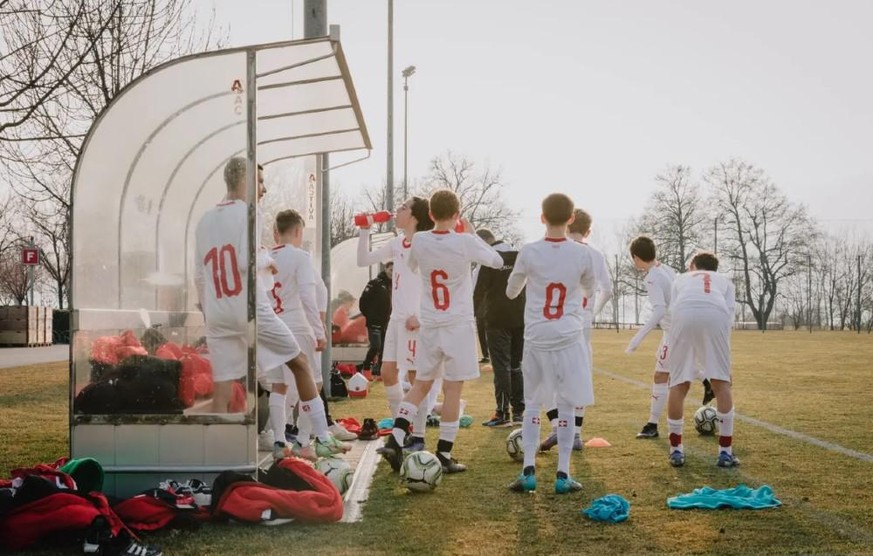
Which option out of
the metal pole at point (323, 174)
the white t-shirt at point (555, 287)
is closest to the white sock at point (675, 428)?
the white t-shirt at point (555, 287)

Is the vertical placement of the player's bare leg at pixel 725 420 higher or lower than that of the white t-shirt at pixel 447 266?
lower

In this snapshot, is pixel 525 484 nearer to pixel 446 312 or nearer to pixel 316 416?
pixel 446 312

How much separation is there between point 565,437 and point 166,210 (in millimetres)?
3981

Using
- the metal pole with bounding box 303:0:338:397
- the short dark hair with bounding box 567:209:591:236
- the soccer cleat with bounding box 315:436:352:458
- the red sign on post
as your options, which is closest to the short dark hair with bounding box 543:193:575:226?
the short dark hair with bounding box 567:209:591:236

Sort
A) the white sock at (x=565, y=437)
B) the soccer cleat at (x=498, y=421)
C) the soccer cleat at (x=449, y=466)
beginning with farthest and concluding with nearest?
the soccer cleat at (x=498, y=421) < the soccer cleat at (x=449, y=466) < the white sock at (x=565, y=437)

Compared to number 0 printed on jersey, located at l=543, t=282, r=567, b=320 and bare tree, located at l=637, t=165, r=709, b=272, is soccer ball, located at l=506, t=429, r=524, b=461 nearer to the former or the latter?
number 0 printed on jersey, located at l=543, t=282, r=567, b=320

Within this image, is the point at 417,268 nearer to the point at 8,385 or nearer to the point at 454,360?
the point at 454,360

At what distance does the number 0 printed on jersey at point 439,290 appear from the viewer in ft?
24.3

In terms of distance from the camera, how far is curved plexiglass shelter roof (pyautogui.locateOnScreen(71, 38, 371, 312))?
676 centimetres

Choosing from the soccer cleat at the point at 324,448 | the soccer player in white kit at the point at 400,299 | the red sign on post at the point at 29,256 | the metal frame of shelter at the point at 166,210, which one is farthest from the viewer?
the red sign on post at the point at 29,256

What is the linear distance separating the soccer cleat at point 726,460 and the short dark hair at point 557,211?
2.60 m

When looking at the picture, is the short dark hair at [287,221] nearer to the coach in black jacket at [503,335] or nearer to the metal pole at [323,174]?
the metal pole at [323,174]

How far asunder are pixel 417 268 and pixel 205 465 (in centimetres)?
237

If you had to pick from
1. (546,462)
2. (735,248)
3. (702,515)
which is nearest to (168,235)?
(546,462)
